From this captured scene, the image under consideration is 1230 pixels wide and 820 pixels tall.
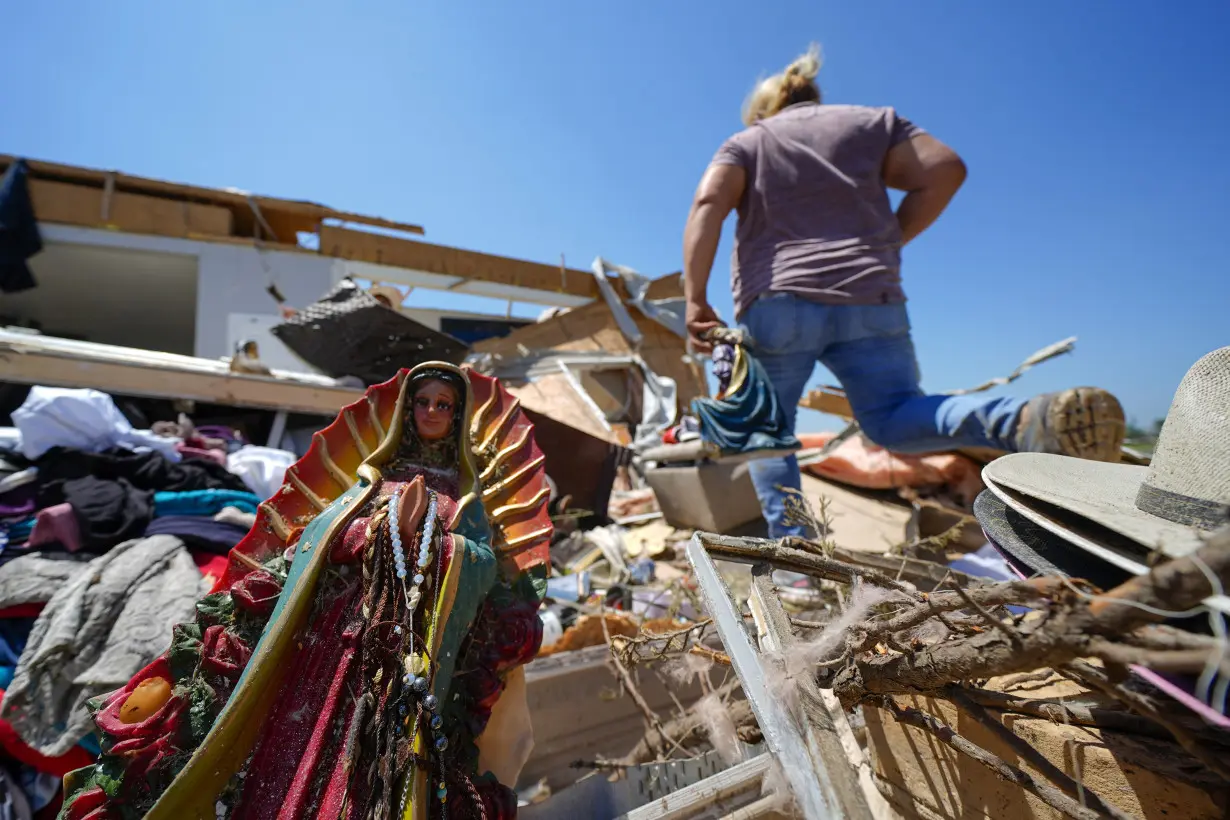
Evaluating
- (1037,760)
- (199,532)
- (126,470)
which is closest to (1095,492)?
(1037,760)

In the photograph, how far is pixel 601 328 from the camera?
28.2 feet

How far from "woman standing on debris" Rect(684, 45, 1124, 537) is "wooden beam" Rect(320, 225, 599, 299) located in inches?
274

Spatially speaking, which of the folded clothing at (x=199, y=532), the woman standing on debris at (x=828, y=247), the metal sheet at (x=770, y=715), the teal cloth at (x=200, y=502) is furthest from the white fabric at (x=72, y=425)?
the metal sheet at (x=770, y=715)

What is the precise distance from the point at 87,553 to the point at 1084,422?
12.3 feet

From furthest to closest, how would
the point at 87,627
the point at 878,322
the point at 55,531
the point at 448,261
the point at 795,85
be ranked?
the point at 448,261
the point at 795,85
the point at 878,322
the point at 55,531
the point at 87,627

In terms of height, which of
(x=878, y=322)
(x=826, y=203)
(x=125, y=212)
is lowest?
(x=878, y=322)

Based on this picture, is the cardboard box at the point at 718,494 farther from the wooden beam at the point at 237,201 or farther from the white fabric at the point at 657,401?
the wooden beam at the point at 237,201

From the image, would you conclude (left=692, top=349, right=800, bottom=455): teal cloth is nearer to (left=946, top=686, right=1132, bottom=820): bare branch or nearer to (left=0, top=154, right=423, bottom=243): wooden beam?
(left=946, top=686, right=1132, bottom=820): bare branch

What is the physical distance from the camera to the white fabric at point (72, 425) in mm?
2629

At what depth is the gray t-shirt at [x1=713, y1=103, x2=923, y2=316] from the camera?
2.46 metres

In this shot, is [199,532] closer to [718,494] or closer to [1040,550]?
[718,494]

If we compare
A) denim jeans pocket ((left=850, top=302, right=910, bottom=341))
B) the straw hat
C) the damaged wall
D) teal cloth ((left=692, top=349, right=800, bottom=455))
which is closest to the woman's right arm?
denim jeans pocket ((left=850, top=302, right=910, bottom=341))

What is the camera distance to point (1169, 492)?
739 millimetres

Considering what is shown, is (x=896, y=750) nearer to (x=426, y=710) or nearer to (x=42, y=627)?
(x=426, y=710)
